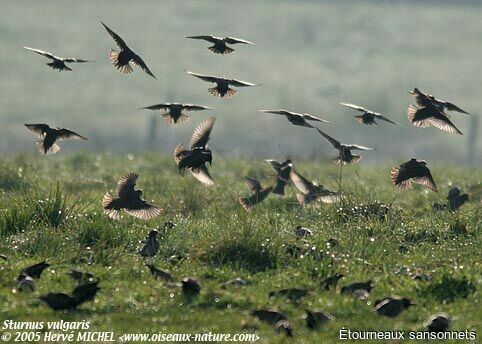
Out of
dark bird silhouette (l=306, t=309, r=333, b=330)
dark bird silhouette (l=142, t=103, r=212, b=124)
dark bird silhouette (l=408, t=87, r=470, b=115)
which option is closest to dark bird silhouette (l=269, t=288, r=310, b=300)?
dark bird silhouette (l=306, t=309, r=333, b=330)

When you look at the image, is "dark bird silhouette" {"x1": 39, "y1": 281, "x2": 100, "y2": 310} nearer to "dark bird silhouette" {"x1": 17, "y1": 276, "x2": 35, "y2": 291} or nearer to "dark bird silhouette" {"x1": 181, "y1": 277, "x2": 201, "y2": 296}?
"dark bird silhouette" {"x1": 17, "y1": 276, "x2": 35, "y2": 291}

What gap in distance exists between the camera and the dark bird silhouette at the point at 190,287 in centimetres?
1038

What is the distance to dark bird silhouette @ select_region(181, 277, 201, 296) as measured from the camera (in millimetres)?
10375

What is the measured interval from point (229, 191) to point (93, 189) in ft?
6.22

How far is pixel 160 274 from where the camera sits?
35.3 feet

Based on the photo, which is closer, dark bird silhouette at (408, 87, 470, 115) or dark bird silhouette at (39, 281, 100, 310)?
dark bird silhouette at (39, 281, 100, 310)

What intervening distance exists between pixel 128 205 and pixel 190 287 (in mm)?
2040

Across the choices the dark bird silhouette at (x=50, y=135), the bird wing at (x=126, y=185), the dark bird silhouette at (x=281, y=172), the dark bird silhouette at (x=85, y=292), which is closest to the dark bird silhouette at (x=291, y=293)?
the dark bird silhouette at (x=85, y=292)

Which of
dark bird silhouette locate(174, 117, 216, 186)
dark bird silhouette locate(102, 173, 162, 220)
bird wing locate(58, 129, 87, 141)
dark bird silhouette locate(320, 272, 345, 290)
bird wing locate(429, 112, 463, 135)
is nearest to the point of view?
Result: dark bird silhouette locate(320, 272, 345, 290)

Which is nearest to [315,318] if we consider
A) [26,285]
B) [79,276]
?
[79,276]

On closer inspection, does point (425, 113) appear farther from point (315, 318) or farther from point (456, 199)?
point (315, 318)

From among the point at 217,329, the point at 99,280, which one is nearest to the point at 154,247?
the point at 99,280

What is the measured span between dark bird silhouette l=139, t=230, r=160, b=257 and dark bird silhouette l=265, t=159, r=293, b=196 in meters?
2.34

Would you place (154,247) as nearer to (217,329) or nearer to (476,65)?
(217,329)
